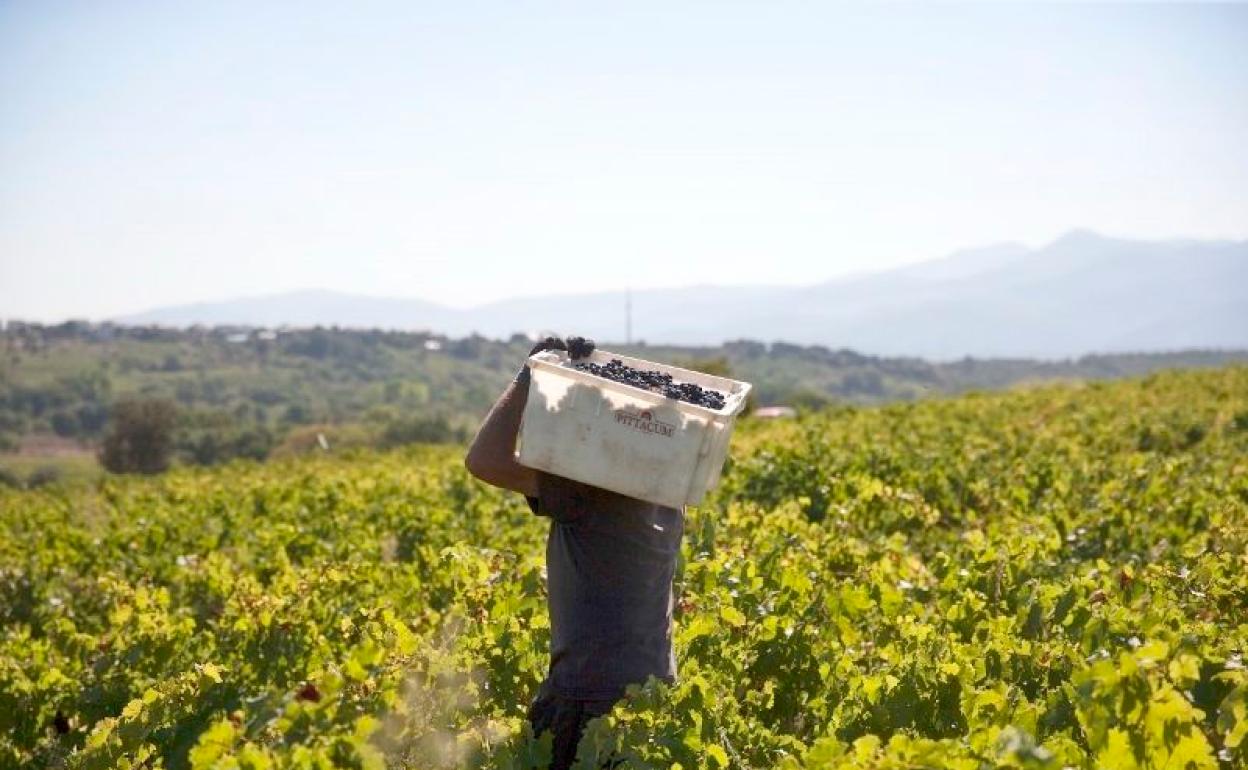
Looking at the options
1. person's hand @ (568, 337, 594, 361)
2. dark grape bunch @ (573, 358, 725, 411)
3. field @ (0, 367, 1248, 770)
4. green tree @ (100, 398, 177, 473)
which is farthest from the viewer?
green tree @ (100, 398, 177, 473)

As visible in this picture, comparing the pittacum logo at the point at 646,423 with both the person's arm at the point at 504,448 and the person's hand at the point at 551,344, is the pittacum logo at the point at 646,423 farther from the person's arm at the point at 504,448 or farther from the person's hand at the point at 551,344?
the person's hand at the point at 551,344

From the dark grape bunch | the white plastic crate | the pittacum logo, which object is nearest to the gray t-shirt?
the white plastic crate

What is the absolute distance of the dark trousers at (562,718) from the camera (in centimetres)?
351

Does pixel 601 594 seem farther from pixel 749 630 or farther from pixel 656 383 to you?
pixel 749 630

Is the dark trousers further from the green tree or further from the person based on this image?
the green tree

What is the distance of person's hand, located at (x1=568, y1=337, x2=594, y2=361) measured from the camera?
3852 mm

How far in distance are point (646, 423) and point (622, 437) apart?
0.09 meters

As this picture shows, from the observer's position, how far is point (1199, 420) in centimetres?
1424

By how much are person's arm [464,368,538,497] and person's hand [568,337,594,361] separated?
24 centimetres

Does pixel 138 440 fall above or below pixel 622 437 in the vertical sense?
below

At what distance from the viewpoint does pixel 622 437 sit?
3.38 metres

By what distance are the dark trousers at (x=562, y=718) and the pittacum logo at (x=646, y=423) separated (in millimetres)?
907

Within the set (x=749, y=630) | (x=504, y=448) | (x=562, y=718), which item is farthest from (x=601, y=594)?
(x=749, y=630)

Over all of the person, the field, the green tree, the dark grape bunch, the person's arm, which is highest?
the dark grape bunch
